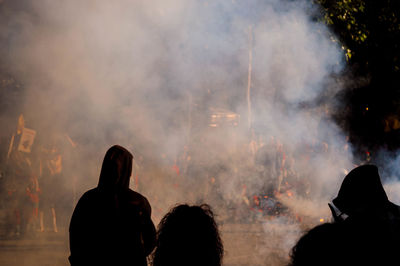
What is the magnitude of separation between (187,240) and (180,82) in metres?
4.25

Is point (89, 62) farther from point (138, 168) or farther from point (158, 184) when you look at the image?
point (158, 184)

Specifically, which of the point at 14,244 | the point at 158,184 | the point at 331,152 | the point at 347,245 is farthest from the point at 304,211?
the point at 347,245

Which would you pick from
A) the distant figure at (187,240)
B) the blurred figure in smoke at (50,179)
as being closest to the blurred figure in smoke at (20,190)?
the blurred figure in smoke at (50,179)

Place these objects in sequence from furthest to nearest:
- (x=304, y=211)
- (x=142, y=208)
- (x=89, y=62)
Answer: (x=304, y=211), (x=89, y=62), (x=142, y=208)

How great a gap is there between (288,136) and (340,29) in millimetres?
2142

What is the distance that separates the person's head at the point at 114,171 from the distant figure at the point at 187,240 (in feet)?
2.14

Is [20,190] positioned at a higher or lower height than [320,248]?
higher

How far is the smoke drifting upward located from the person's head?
3.01 m

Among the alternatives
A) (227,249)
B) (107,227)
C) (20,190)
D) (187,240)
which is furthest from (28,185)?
(187,240)

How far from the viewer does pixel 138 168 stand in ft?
19.8

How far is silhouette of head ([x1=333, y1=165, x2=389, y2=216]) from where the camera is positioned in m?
2.15

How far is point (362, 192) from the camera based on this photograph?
2180 mm

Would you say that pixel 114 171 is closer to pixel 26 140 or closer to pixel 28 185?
pixel 26 140

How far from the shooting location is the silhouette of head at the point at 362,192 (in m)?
2.15
